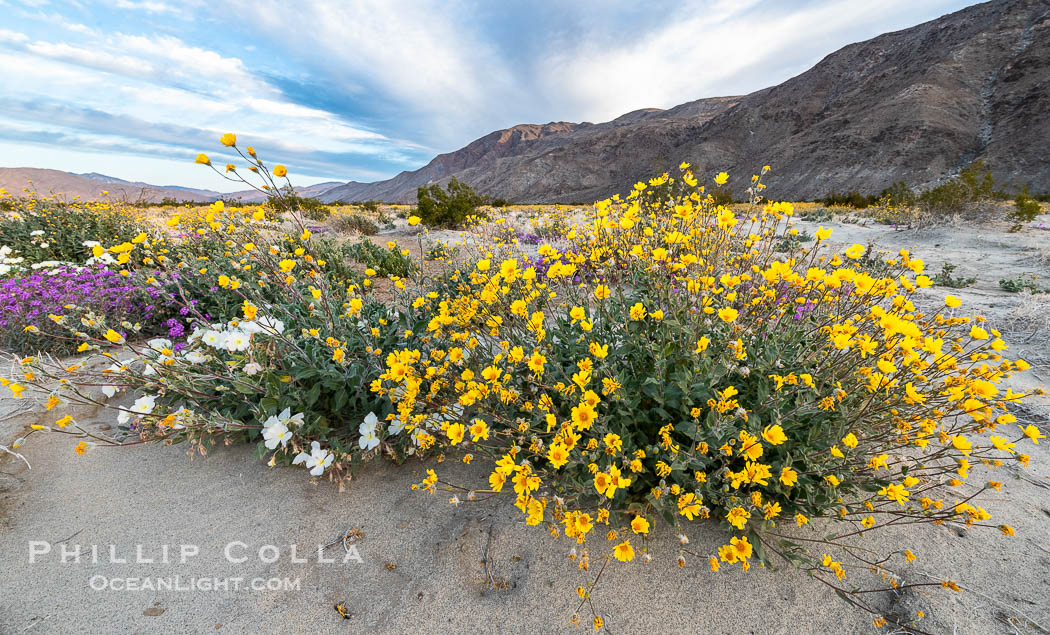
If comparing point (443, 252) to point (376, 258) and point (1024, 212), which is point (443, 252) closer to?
point (376, 258)

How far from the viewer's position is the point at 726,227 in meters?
2.58

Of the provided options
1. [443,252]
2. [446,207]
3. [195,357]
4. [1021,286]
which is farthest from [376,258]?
[1021,286]

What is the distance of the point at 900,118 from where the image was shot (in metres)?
42.9

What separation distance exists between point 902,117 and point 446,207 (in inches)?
2220

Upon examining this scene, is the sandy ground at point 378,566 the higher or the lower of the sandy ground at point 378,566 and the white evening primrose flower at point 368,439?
the lower

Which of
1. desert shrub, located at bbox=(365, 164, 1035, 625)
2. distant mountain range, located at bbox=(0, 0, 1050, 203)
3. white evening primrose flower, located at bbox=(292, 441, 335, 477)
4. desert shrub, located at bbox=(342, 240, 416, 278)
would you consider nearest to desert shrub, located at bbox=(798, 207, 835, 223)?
desert shrub, located at bbox=(365, 164, 1035, 625)

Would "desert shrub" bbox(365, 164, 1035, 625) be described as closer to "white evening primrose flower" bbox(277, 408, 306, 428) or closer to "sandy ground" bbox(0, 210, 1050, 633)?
"sandy ground" bbox(0, 210, 1050, 633)

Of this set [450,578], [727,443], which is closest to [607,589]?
[450,578]

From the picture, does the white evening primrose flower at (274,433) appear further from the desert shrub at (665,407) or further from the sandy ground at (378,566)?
the sandy ground at (378,566)

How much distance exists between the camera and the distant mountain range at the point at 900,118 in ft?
124

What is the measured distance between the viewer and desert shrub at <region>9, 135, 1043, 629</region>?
1564 mm

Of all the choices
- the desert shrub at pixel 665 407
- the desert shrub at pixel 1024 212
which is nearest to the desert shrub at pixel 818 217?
the desert shrub at pixel 1024 212

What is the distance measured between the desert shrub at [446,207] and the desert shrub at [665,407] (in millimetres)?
9121

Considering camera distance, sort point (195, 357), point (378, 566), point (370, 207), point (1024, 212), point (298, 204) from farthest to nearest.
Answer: point (370, 207), point (1024, 212), point (298, 204), point (195, 357), point (378, 566)
